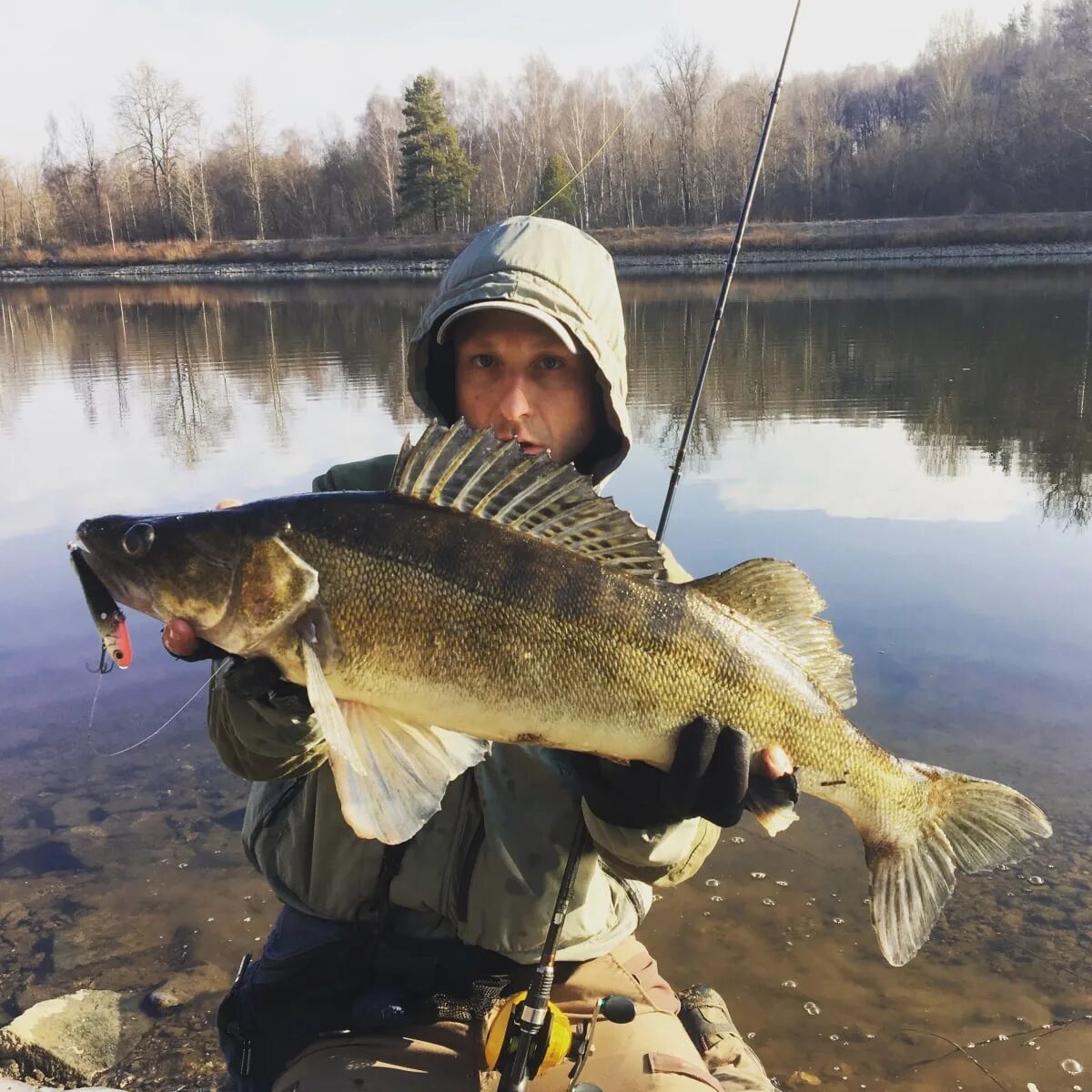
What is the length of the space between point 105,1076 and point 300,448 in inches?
429

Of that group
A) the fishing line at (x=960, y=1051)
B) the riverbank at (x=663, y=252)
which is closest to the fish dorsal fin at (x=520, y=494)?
the fishing line at (x=960, y=1051)

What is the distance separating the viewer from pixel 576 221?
65.4 m

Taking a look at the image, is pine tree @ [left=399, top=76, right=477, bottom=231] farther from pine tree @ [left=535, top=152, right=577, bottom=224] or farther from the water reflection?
the water reflection

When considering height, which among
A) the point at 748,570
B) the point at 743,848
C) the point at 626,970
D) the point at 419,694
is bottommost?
the point at 743,848

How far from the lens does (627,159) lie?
6706 cm

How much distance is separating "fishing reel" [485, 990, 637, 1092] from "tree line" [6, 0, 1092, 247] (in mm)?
55770

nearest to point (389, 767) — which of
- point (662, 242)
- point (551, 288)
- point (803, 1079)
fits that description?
point (551, 288)

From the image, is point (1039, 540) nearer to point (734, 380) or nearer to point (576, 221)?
point (734, 380)

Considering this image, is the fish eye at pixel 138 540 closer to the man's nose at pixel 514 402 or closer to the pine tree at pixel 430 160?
the man's nose at pixel 514 402

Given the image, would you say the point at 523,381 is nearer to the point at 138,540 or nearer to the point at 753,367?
the point at 138,540

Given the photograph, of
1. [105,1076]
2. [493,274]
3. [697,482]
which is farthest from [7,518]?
[493,274]

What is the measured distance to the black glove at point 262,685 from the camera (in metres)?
2.26

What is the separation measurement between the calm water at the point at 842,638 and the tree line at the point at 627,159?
42.1 metres

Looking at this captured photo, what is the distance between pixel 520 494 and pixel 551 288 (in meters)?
1.04
